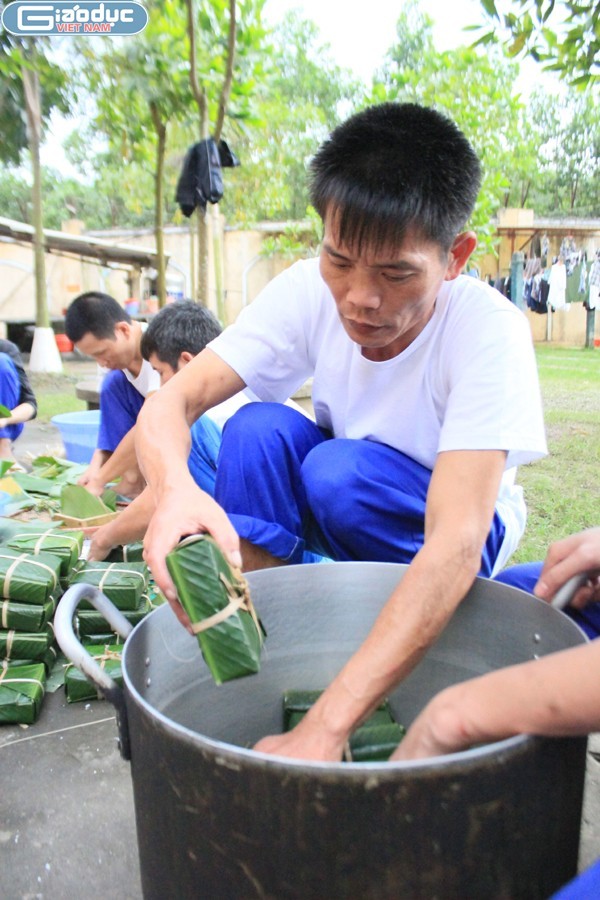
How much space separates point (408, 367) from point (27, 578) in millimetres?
1053

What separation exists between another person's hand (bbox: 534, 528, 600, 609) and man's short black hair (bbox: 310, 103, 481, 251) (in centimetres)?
55

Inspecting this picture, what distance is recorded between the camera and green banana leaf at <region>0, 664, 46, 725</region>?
1.70m

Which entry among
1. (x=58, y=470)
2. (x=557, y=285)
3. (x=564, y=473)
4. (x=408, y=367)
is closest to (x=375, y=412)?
(x=408, y=367)

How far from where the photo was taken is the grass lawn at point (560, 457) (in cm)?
335

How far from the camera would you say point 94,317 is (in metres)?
3.28

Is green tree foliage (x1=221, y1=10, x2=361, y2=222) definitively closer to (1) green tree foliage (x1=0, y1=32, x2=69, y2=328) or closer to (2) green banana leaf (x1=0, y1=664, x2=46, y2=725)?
(1) green tree foliage (x1=0, y1=32, x2=69, y2=328)

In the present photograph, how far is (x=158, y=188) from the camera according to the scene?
7.88 metres

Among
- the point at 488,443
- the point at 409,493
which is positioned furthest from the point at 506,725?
the point at 409,493

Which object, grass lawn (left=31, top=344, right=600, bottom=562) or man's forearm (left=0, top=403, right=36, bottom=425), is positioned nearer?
grass lawn (left=31, top=344, right=600, bottom=562)

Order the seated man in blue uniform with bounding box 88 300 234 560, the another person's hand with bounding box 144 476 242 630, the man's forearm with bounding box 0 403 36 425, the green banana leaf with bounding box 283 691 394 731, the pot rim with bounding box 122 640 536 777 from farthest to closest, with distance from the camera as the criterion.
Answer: the man's forearm with bounding box 0 403 36 425
the seated man in blue uniform with bounding box 88 300 234 560
the green banana leaf with bounding box 283 691 394 731
the another person's hand with bounding box 144 476 242 630
the pot rim with bounding box 122 640 536 777

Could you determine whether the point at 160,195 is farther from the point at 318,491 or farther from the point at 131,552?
the point at 318,491

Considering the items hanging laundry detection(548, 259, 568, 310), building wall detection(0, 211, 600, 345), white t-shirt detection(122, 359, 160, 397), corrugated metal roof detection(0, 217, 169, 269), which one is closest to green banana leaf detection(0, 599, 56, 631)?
white t-shirt detection(122, 359, 160, 397)

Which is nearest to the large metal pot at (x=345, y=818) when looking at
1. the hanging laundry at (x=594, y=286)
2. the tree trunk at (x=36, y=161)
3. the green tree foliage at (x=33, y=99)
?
the green tree foliage at (x=33, y=99)

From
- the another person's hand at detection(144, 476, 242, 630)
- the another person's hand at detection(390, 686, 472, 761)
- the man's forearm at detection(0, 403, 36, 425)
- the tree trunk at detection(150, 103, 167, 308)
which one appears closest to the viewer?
the another person's hand at detection(390, 686, 472, 761)
